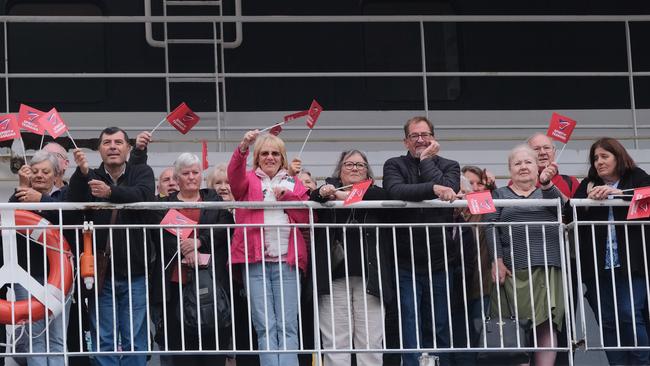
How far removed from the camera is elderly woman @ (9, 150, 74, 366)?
30.1ft

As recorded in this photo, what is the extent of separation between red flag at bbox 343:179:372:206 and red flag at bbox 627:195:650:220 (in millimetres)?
1711

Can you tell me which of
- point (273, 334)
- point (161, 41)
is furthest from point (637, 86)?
point (273, 334)

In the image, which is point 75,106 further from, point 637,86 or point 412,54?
point 637,86

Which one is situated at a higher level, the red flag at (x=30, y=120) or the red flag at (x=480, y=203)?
the red flag at (x=30, y=120)

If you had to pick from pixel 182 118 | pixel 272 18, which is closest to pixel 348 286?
pixel 182 118

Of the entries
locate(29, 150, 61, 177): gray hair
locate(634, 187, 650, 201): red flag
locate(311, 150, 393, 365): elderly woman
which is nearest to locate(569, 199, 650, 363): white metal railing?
locate(634, 187, 650, 201): red flag

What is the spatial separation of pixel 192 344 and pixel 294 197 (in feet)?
3.80

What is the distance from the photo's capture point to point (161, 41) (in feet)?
45.2

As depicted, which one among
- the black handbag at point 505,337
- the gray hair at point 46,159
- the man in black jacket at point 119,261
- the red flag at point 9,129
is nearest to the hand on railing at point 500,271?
the black handbag at point 505,337

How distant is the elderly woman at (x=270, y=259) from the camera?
9188 mm

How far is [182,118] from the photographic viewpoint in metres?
11.0

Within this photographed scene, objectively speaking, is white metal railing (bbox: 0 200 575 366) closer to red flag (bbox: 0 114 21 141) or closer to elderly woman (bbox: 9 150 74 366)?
elderly woman (bbox: 9 150 74 366)

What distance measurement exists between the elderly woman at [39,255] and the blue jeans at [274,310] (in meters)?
1.19

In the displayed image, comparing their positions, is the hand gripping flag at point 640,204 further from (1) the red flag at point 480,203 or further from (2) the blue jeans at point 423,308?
(2) the blue jeans at point 423,308
